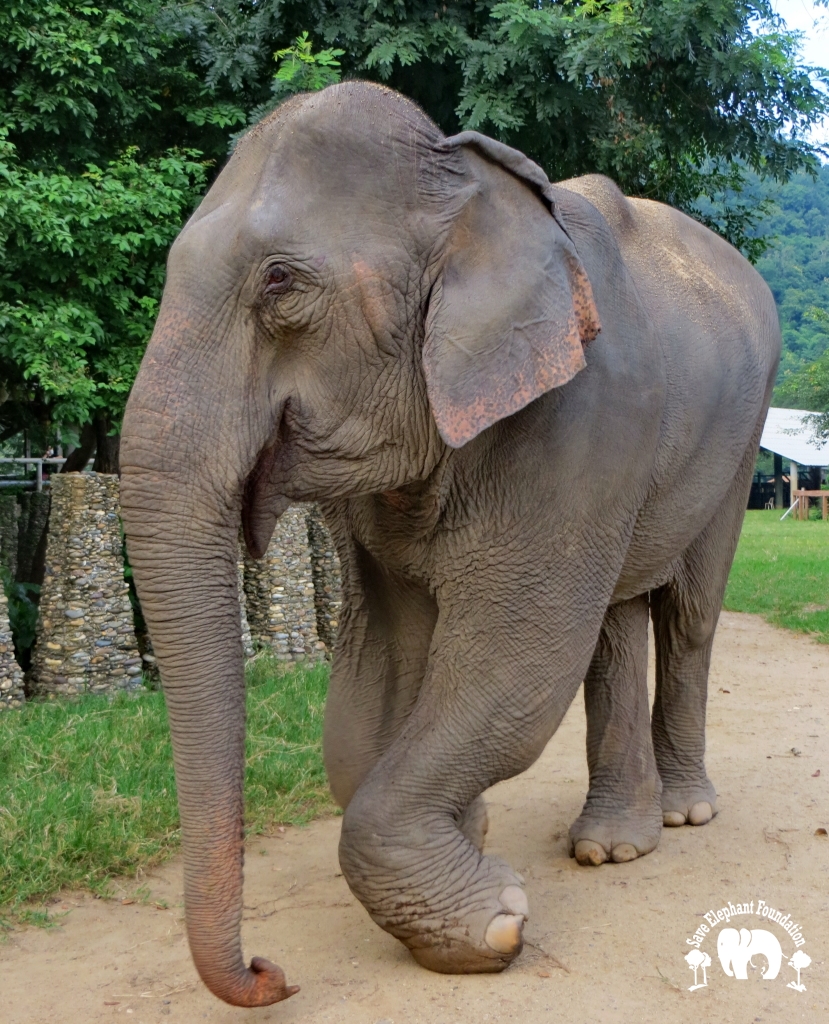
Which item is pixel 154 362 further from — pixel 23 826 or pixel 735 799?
pixel 735 799

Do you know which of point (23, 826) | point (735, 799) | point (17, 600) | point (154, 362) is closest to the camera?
point (154, 362)

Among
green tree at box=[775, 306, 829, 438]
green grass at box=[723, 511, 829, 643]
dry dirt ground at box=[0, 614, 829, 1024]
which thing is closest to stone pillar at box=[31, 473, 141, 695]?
dry dirt ground at box=[0, 614, 829, 1024]

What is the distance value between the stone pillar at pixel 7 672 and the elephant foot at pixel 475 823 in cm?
356

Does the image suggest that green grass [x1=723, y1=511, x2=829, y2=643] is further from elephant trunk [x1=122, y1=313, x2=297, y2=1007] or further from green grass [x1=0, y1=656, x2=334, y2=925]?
elephant trunk [x1=122, y1=313, x2=297, y2=1007]

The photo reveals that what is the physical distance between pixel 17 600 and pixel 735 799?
5.09 metres

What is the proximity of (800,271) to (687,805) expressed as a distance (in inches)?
2617

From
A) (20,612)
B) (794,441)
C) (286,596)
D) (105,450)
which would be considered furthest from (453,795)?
(794,441)

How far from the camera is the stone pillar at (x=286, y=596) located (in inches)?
320

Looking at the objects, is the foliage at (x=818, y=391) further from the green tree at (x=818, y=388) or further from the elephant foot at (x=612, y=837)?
the elephant foot at (x=612, y=837)

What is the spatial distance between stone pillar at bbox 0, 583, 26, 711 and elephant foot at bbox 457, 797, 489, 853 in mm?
3564

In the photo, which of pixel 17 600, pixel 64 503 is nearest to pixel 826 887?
pixel 64 503

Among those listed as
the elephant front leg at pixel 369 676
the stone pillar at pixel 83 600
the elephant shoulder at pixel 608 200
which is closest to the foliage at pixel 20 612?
the stone pillar at pixel 83 600

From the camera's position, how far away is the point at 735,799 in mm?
5336

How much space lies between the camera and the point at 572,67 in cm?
758
